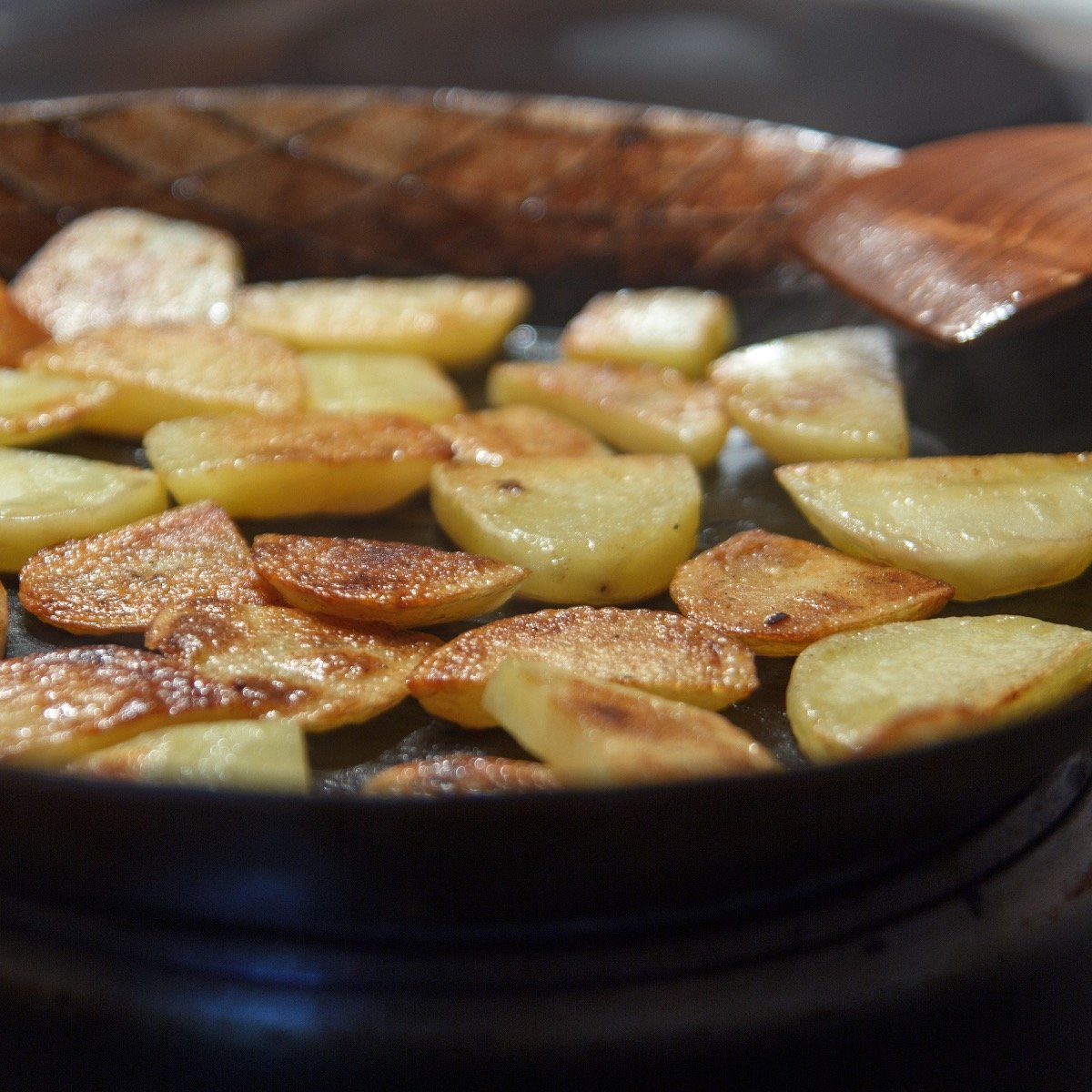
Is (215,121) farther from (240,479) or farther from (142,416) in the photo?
(240,479)

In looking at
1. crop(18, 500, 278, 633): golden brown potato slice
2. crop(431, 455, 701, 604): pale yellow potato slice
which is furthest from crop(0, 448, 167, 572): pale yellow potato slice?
crop(431, 455, 701, 604): pale yellow potato slice

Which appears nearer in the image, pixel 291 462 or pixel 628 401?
pixel 291 462

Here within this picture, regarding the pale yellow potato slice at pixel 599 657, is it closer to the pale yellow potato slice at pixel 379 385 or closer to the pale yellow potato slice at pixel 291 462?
the pale yellow potato slice at pixel 291 462

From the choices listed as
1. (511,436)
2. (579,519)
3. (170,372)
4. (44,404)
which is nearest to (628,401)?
(511,436)

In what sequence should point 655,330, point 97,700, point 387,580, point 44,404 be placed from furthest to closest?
point 655,330
point 44,404
point 387,580
point 97,700

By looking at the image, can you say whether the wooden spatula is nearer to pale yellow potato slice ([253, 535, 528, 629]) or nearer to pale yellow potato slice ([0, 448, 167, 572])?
pale yellow potato slice ([253, 535, 528, 629])

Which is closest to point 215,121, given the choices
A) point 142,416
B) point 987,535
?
point 142,416

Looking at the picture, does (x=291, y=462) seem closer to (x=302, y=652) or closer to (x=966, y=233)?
(x=302, y=652)
